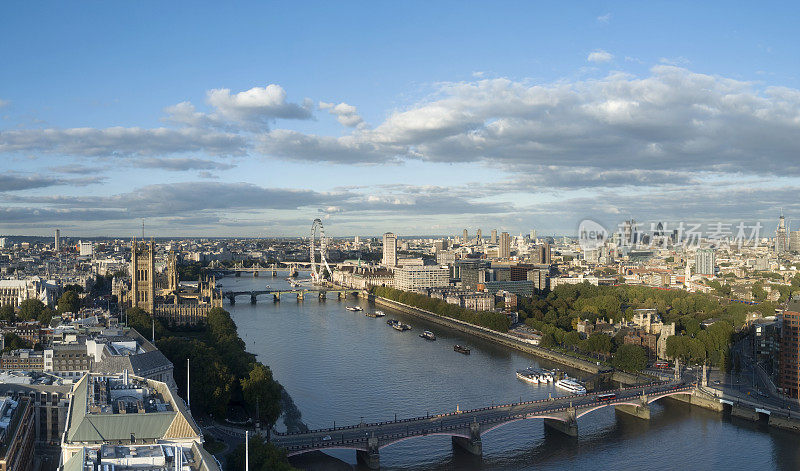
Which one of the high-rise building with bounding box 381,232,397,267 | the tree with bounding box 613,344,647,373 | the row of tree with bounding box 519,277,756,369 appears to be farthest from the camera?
the high-rise building with bounding box 381,232,397,267

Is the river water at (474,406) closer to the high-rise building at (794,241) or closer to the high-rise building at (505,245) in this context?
the high-rise building at (505,245)

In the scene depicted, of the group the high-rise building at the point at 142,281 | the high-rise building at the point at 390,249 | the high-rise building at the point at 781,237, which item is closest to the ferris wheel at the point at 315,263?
the high-rise building at the point at 390,249

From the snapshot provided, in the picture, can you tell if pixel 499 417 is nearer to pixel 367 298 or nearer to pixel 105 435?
pixel 105 435

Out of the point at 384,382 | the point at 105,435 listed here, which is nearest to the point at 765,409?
the point at 384,382

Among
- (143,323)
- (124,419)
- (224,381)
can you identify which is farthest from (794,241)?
(124,419)

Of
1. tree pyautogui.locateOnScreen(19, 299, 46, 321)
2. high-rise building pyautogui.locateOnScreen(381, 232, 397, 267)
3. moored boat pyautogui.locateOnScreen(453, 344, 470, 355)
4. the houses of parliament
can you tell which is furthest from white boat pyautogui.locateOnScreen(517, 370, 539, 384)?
high-rise building pyautogui.locateOnScreen(381, 232, 397, 267)

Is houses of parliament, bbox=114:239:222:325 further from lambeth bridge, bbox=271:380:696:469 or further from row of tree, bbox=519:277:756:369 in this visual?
lambeth bridge, bbox=271:380:696:469
